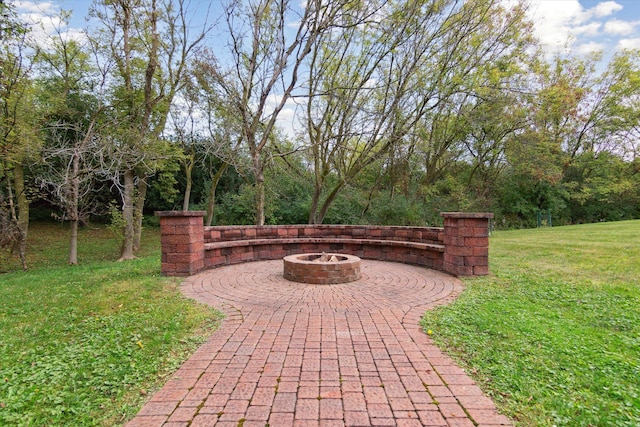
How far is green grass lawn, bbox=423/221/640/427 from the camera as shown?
1951mm

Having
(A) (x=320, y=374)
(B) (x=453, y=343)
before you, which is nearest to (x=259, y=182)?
(B) (x=453, y=343)

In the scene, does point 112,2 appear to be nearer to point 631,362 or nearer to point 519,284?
point 519,284

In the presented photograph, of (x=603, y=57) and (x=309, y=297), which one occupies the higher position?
(x=603, y=57)

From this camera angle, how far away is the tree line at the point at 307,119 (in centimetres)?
909

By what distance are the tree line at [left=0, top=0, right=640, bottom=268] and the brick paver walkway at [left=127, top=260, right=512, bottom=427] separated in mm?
5973

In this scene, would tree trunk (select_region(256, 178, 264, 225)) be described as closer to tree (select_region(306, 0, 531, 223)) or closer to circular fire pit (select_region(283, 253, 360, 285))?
tree (select_region(306, 0, 531, 223))

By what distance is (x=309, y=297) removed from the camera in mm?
4328

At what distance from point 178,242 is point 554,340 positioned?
5.26 meters

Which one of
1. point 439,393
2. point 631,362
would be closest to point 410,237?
point 631,362

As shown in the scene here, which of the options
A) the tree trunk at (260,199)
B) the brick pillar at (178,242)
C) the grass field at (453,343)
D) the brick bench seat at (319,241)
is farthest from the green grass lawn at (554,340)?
the tree trunk at (260,199)

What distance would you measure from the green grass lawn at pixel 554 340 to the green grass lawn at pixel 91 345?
2.31 m

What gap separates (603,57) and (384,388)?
26.9 meters

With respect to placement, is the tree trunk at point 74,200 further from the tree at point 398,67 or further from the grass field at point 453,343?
the tree at point 398,67

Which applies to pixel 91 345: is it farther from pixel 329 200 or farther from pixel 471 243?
pixel 329 200
